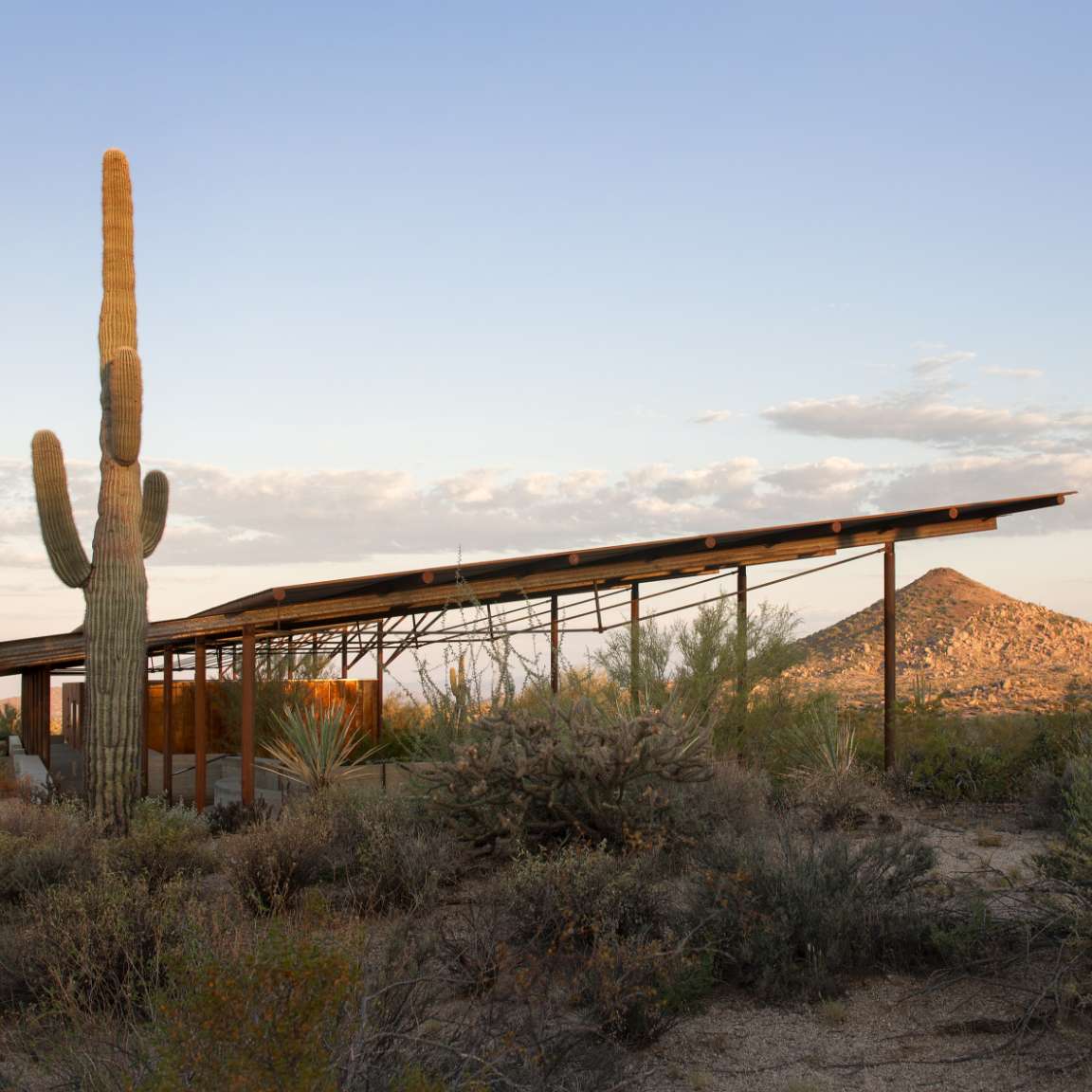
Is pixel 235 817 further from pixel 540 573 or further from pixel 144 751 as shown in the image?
pixel 540 573

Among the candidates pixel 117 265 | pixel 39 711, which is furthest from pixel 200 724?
pixel 39 711

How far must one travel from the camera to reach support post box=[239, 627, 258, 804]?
44.4ft

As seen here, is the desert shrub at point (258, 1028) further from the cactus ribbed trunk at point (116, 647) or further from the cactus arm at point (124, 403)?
the cactus arm at point (124, 403)

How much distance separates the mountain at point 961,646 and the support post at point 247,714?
26.3 metres

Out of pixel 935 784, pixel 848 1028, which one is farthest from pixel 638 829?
pixel 935 784

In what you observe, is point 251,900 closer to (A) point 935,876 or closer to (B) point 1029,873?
(A) point 935,876

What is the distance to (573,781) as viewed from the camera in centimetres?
899

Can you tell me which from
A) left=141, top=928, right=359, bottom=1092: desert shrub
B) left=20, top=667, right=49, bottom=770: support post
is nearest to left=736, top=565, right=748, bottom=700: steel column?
left=141, top=928, right=359, bottom=1092: desert shrub

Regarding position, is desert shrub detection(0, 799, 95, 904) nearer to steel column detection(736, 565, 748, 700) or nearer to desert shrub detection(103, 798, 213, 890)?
desert shrub detection(103, 798, 213, 890)

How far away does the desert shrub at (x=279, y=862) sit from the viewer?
343 inches

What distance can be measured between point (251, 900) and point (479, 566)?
18.4ft

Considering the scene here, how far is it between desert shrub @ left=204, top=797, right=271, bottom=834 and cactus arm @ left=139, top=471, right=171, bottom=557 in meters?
3.68

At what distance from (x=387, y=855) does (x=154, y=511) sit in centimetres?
848

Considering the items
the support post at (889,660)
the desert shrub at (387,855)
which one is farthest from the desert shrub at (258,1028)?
the support post at (889,660)
